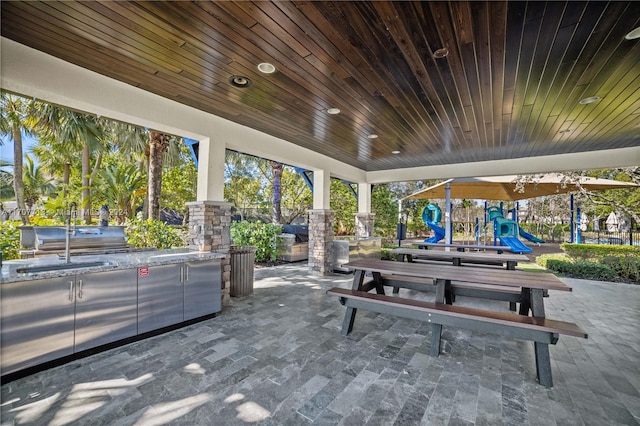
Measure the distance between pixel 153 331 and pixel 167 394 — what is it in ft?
4.21

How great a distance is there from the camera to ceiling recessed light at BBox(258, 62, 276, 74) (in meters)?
2.79

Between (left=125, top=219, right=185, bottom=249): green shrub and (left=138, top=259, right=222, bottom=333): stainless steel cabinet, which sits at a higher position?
(left=125, top=219, right=185, bottom=249): green shrub

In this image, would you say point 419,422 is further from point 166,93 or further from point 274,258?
point 274,258

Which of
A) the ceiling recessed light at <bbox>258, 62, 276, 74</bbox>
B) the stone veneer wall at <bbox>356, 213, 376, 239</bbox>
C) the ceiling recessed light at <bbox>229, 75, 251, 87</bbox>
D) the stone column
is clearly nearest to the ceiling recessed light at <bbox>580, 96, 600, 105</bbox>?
the ceiling recessed light at <bbox>258, 62, 276, 74</bbox>

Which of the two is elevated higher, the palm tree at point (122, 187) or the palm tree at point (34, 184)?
the palm tree at point (34, 184)

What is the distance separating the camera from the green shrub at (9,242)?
16.4 ft

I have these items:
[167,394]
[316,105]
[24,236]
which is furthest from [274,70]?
[24,236]

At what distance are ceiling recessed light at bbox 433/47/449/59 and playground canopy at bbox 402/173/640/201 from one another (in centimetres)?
547

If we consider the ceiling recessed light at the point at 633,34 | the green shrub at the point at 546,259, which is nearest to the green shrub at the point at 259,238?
the ceiling recessed light at the point at 633,34

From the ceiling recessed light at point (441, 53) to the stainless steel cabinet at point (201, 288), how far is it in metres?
3.50

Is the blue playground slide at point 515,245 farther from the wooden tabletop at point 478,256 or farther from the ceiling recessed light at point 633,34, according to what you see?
the ceiling recessed light at point 633,34

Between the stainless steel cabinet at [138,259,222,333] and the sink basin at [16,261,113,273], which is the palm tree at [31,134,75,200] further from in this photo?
the stainless steel cabinet at [138,259,222,333]

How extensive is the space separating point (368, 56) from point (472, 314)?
→ 2.64 metres

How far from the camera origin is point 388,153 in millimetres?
6332
